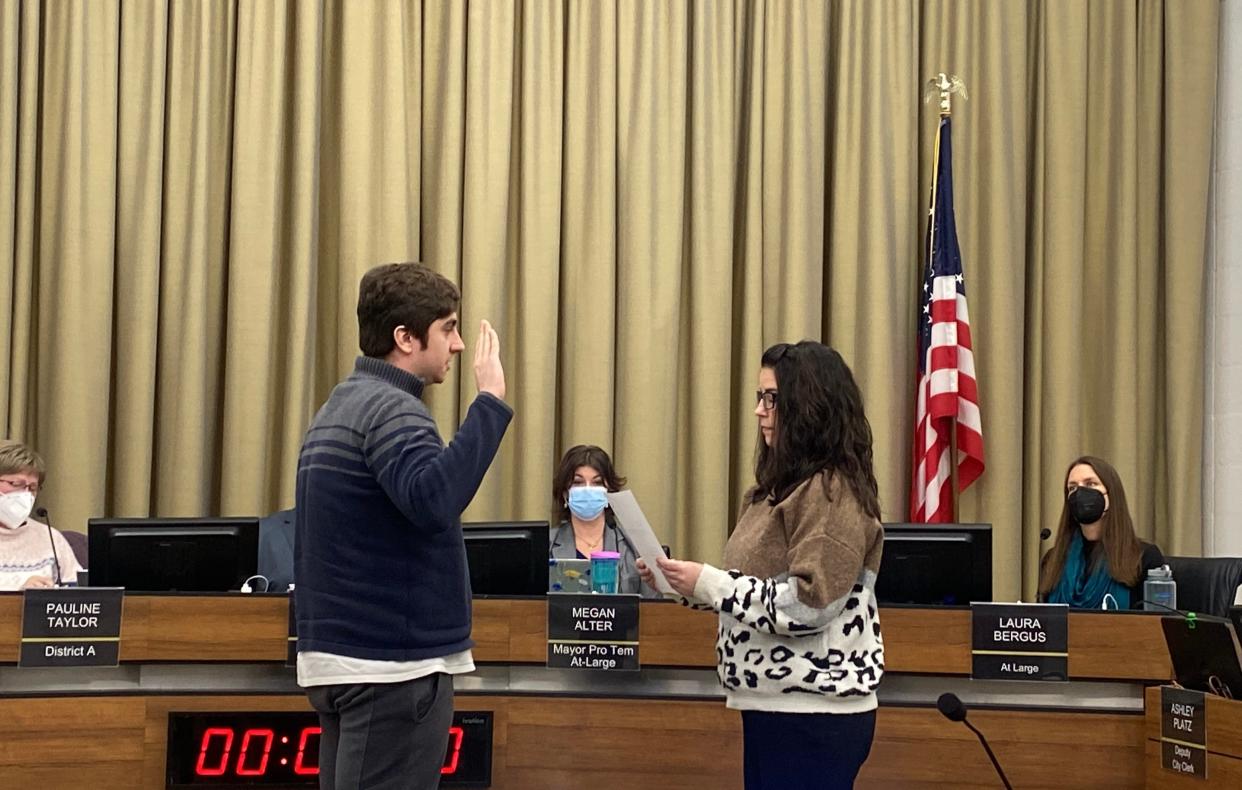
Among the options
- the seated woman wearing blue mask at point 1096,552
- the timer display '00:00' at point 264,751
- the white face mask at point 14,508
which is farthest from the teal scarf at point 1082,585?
the white face mask at point 14,508

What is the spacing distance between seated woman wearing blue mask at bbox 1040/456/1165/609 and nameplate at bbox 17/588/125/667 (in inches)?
112

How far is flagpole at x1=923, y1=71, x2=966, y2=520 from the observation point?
5832 millimetres

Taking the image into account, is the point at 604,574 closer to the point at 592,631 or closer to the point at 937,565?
the point at 592,631

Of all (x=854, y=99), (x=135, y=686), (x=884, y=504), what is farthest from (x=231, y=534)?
(x=854, y=99)

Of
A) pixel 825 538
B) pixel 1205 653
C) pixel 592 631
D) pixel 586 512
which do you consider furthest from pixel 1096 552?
pixel 825 538

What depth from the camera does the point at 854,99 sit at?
5.96 m

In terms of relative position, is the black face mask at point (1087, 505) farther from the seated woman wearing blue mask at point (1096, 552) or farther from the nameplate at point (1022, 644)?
the nameplate at point (1022, 644)

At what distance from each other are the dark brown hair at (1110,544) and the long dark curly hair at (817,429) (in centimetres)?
211

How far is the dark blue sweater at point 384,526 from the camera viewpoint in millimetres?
2336

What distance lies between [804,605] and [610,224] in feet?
11.6

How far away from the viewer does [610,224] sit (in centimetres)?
580

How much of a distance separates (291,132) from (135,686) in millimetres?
2848

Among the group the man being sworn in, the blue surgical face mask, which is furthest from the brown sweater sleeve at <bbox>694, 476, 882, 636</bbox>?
the blue surgical face mask

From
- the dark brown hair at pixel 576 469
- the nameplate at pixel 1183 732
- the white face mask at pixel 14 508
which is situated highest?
the dark brown hair at pixel 576 469
